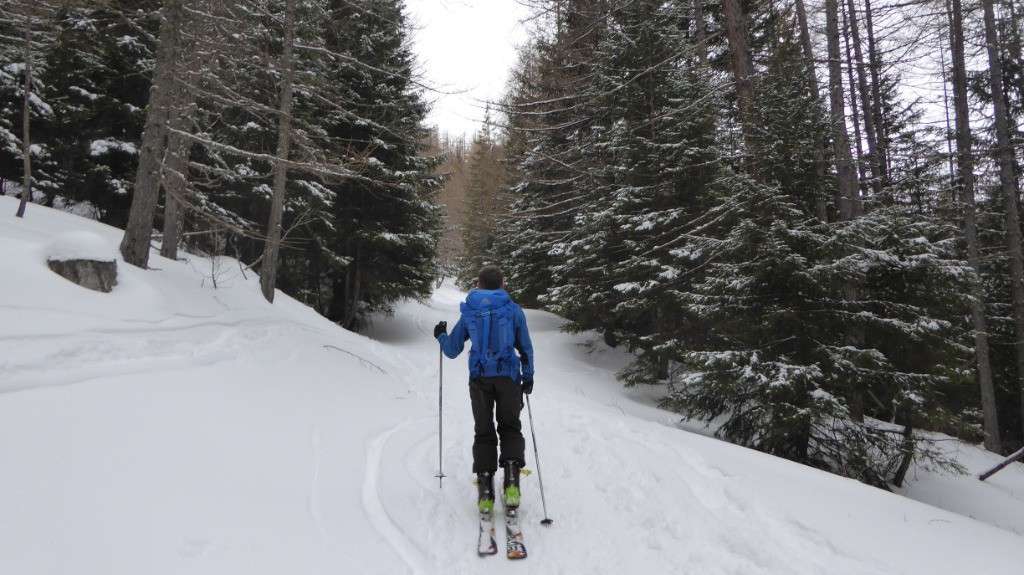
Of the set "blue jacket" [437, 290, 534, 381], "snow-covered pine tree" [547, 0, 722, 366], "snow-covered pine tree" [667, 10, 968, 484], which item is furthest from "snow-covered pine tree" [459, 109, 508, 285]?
"blue jacket" [437, 290, 534, 381]

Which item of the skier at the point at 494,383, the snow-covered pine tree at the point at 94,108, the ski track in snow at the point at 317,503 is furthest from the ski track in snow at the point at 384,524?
the snow-covered pine tree at the point at 94,108

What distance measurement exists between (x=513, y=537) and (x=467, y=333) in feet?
5.22

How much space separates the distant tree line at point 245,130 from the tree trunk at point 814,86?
658 centimetres

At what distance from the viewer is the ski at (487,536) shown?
3.17 metres

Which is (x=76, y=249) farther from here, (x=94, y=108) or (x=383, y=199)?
(x=94, y=108)

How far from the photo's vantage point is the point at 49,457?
284 cm

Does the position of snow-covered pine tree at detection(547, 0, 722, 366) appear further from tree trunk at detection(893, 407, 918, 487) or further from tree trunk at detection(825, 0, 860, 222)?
tree trunk at detection(893, 407, 918, 487)

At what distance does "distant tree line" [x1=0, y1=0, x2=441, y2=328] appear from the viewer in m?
7.68

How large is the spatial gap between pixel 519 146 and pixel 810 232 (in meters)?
10.8

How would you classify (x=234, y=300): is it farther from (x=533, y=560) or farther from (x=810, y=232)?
(x=810, y=232)

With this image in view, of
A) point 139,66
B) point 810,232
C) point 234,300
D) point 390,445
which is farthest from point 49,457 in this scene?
point 139,66

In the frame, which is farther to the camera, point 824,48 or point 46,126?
point 46,126

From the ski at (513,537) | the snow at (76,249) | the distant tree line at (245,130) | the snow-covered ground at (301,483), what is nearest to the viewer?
the snow-covered ground at (301,483)

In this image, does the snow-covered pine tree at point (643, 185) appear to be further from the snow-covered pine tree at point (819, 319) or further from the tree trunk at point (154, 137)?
the tree trunk at point (154, 137)
